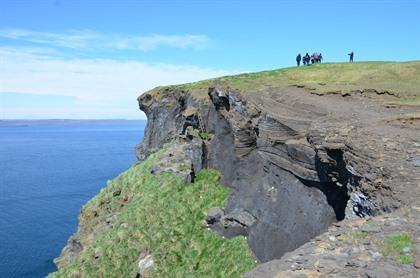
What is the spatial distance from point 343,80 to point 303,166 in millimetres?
17928

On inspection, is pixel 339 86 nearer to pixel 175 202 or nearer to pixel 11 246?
pixel 175 202

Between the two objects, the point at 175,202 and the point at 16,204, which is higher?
the point at 175,202

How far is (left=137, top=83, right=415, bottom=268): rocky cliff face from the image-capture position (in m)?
16.8

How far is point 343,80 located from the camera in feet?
123

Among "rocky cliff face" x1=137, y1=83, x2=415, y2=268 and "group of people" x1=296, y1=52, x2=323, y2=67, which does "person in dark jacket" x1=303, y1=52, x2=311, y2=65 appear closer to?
"group of people" x1=296, y1=52, x2=323, y2=67

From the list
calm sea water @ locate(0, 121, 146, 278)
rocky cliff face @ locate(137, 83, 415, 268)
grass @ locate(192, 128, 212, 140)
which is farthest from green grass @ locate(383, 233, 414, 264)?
calm sea water @ locate(0, 121, 146, 278)

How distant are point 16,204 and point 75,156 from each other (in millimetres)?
73200

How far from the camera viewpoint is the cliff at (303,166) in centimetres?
1277

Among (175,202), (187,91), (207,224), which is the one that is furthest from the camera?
(187,91)

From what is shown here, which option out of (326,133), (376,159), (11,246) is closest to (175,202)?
(326,133)

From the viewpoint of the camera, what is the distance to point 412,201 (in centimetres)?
1378

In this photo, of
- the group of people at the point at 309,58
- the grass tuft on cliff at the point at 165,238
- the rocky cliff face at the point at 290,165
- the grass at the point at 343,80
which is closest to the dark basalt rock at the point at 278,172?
the rocky cliff face at the point at 290,165

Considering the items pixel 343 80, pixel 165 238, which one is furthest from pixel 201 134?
pixel 343 80

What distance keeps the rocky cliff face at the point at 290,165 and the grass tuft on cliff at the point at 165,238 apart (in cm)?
111
